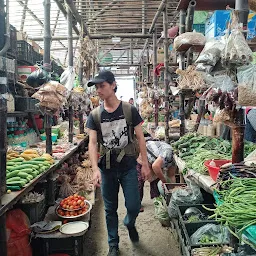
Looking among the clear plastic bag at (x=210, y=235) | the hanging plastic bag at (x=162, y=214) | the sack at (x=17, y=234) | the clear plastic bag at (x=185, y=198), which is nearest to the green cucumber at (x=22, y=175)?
the sack at (x=17, y=234)

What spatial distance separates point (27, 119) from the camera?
7387mm

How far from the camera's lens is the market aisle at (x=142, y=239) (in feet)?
12.8

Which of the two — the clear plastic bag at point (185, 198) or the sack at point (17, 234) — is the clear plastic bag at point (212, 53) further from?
the sack at point (17, 234)

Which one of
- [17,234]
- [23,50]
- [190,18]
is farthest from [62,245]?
[23,50]

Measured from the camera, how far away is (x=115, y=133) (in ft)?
11.6

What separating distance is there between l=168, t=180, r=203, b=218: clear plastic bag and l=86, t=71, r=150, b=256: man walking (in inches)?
18.6

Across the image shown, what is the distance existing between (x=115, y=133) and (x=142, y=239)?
179 centimetres

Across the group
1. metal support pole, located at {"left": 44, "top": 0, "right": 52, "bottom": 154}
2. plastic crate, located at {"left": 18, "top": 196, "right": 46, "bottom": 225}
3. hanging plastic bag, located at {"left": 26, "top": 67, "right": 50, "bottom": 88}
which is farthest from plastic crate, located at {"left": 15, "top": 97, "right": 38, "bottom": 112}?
plastic crate, located at {"left": 18, "top": 196, "right": 46, "bottom": 225}

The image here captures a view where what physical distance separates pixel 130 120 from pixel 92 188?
2561 millimetres

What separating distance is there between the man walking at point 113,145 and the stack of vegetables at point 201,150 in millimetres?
730

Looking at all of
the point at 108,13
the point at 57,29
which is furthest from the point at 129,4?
the point at 57,29

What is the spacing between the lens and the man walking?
138 inches

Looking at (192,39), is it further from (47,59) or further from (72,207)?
(72,207)

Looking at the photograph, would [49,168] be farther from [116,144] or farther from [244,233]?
[244,233]
